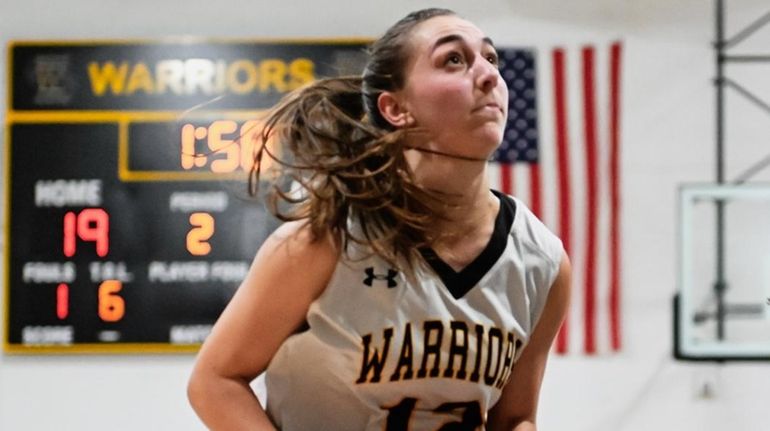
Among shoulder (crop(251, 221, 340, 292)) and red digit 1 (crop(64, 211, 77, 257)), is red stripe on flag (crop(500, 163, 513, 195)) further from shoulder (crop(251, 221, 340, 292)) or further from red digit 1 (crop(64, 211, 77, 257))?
shoulder (crop(251, 221, 340, 292))

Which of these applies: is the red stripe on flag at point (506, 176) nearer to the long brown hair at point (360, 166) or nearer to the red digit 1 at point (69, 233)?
the red digit 1 at point (69, 233)

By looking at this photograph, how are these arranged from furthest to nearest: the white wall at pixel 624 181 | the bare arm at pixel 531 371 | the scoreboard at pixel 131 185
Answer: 1. the white wall at pixel 624 181
2. the scoreboard at pixel 131 185
3. the bare arm at pixel 531 371

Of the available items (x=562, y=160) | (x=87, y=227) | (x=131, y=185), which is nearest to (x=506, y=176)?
(x=562, y=160)

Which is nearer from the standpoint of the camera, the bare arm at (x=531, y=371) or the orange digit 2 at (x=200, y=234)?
the bare arm at (x=531, y=371)

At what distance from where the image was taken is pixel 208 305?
4.55 metres

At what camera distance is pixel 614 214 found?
4.73m

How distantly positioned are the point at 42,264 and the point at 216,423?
3088mm

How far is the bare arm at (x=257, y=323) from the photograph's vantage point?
1.70 metres

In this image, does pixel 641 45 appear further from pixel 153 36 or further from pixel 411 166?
pixel 411 166

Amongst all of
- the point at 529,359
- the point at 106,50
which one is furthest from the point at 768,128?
the point at 529,359

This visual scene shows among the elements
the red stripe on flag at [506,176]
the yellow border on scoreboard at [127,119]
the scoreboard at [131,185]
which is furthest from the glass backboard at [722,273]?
the yellow border on scoreboard at [127,119]

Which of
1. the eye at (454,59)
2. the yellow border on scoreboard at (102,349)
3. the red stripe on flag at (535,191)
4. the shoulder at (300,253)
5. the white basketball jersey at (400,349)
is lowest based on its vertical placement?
the yellow border on scoreboard at (102,349)

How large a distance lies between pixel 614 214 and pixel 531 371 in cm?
282

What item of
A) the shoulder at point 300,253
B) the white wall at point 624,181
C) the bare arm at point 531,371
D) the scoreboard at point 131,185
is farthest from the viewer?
the white wall at point 624,181
